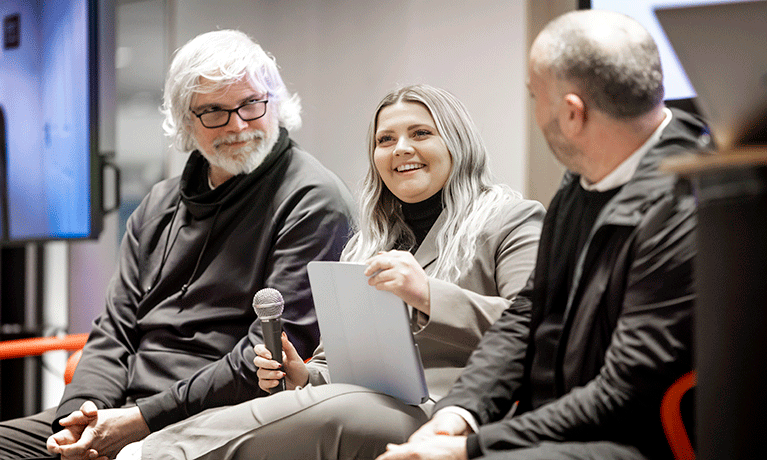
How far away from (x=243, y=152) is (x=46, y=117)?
161cm

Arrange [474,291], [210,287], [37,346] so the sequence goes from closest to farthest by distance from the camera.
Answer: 1. [474,291]
2. [210,287]
3. [37,346]

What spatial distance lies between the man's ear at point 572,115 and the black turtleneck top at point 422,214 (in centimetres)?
84

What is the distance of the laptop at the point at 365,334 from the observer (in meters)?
1.77

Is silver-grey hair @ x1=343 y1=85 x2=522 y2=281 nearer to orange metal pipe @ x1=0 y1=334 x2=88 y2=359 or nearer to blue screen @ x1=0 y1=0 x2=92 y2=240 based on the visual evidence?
orange metal pipe @ x1=0 y1=334 x2=88 y2=359

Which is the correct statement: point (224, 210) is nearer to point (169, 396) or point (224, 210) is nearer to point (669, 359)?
point (169, 396)

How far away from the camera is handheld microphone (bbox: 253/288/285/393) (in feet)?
6.39

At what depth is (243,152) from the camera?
270cm

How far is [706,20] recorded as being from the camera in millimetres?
1108

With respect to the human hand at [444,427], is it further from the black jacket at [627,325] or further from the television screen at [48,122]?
the television screen at [48,122]

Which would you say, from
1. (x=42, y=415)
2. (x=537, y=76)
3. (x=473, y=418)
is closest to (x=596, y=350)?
(x=473, y=418)

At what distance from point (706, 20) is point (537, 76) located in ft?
1.38

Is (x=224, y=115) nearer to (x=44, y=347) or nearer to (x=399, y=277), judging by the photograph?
(x=44, y=347)

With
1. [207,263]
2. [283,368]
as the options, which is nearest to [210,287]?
[207,263]

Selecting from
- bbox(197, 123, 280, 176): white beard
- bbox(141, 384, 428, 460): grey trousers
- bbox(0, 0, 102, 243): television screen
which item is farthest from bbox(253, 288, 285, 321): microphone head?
bbox(0, 0, 102, 243): television screen
